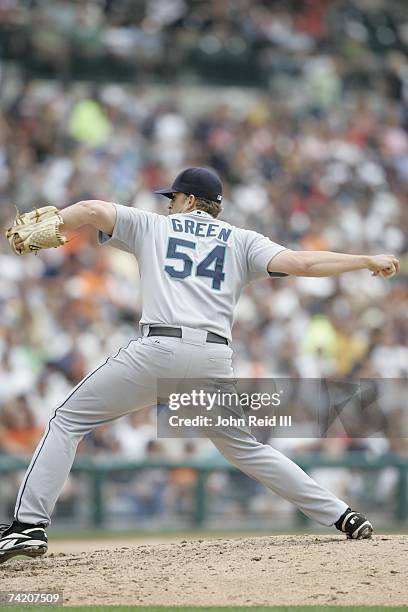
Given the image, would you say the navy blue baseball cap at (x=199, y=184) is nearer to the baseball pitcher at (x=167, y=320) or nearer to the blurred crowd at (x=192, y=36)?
the baseball pitcher at (x=167, y=320)

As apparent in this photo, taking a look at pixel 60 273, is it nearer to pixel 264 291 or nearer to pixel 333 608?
pixel 264 291

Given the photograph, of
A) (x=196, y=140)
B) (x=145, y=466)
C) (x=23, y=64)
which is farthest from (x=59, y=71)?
(x=145, y=466)

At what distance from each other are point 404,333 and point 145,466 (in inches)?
131

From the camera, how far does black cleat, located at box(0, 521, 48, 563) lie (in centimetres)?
541

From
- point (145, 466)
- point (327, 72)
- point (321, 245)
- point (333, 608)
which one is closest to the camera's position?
point (333, 608)

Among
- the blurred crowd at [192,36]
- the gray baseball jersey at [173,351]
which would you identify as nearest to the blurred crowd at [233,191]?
the blurred crowd at [192,36]

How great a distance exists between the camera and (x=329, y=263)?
544cm

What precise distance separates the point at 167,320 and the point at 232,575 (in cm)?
119

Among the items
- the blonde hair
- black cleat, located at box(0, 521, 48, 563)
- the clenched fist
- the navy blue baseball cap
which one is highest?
the navy blue baseball cap

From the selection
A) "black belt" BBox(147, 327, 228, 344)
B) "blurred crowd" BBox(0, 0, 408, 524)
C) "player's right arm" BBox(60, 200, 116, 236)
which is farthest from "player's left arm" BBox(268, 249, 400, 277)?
"blurred crowd" BBox(0, 0, 408, 524)

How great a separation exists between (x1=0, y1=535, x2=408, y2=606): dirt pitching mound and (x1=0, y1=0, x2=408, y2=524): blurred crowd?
424 cm

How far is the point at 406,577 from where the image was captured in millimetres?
5414

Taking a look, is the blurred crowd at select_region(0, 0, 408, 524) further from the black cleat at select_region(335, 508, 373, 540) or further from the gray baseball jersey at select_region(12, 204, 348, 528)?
the gray baseball jersey at select_region(12, 204, 348, 528)

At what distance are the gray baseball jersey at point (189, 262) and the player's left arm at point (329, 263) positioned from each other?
3.6 inches
